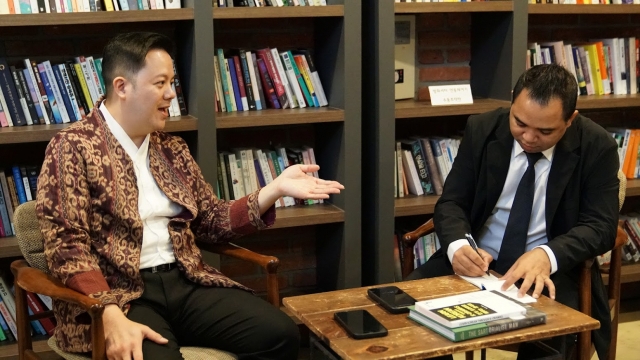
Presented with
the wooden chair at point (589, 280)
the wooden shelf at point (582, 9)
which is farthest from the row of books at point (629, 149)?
the wooden chair at point (589, 280)

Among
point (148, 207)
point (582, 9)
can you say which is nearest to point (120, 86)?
point (148, 207)

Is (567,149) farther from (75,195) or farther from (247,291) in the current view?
(75,195)

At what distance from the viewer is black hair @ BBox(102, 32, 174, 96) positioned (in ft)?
7.75

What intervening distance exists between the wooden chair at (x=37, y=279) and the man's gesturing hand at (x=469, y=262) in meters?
0.53

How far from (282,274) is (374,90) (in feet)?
2.91

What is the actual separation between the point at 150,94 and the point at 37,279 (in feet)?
2.00

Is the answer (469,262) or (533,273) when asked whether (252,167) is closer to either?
(469,262)

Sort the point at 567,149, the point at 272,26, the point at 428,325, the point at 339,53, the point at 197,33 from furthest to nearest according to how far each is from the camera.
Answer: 1. the point at 272,26
2. the point at 339,53
3. the point at 197,33
4. the point at 567,149
5. the point at 428,325

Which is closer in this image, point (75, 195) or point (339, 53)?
point (75, 195)

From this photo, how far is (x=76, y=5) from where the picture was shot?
109 inches

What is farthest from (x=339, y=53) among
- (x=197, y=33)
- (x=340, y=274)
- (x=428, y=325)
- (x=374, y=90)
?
(x=428, y=325)

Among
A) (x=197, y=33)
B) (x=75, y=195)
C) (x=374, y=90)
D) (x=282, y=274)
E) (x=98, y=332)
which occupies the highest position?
(x=197, y=33)

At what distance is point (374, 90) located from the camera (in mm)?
3107

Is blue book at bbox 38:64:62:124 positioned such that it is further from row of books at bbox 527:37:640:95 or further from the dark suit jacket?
row of books at bbox 527:37:640:95
